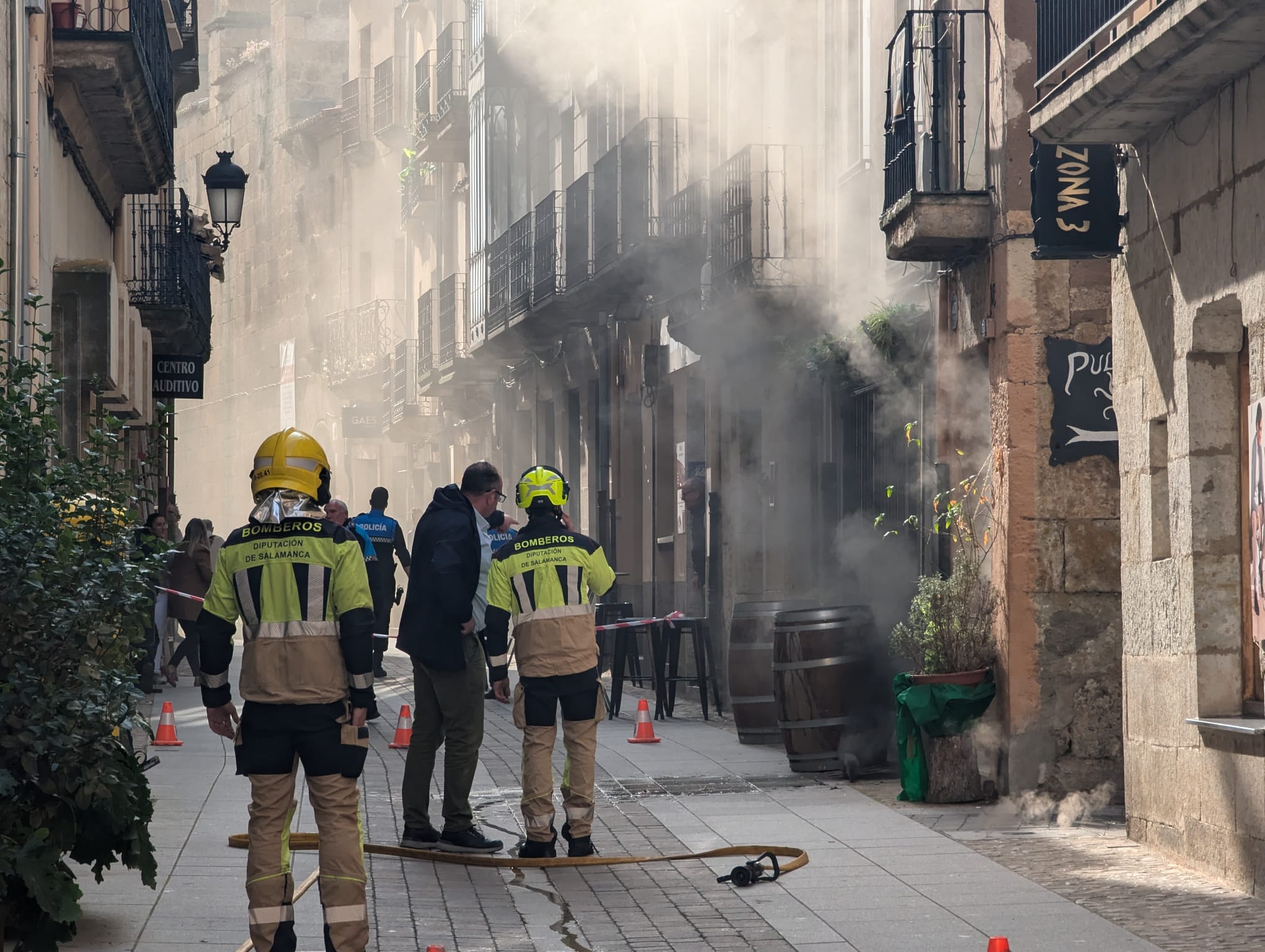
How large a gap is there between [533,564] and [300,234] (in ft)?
124

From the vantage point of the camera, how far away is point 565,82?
2327 cm

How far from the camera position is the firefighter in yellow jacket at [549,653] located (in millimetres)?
8492

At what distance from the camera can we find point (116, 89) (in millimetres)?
15016

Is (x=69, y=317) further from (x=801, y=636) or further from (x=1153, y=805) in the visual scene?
(x=1153, y=805)

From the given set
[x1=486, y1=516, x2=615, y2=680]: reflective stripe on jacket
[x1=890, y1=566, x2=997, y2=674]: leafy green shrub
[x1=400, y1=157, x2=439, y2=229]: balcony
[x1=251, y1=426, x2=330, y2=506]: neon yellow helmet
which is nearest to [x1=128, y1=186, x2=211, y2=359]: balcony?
[x1=400, y1=157, x2=439, y2=229]: balcony

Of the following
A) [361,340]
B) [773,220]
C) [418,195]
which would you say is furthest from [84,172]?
[361,340]

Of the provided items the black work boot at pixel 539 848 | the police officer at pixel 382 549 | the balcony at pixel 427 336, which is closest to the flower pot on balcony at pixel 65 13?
the police officer at pixel 382 549

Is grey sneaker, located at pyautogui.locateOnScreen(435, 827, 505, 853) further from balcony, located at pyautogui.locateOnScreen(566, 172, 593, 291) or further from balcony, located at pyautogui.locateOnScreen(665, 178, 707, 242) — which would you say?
balcony, located at pyautogui.locateOnScreen(566, 172, 593, 291)

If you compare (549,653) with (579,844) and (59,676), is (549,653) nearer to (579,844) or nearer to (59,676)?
(579,844)

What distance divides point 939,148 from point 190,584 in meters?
9.95

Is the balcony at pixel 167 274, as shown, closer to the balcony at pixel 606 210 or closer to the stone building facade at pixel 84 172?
the stone building facade at pixel 84 172

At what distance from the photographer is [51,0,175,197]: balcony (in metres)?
14.2

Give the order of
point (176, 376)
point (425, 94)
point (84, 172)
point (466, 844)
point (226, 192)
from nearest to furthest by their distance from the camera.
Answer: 1. point (466, 844)
2. point (84, 172)
3. point (226, 192)
4. point (176, 376)
5. point (425, 94)

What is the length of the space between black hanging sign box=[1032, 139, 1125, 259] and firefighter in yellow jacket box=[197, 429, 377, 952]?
13.5 ft
